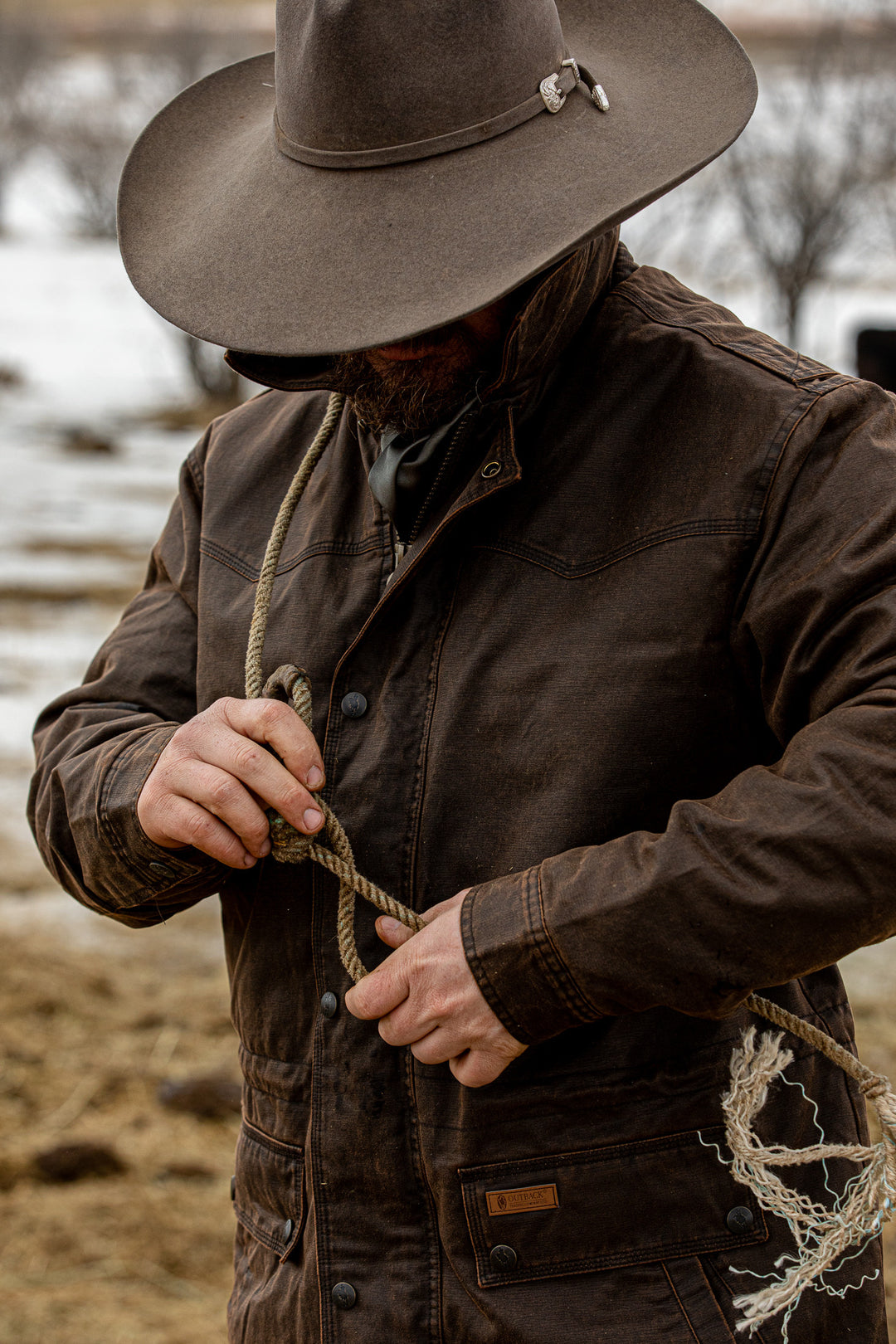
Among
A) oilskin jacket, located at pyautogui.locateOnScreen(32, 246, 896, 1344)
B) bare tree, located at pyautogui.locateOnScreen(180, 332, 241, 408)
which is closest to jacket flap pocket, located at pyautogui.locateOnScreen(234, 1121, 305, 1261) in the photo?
oilskin jacket, located at pyautogui.locateOnScreen(32, 246, 896, 1344)

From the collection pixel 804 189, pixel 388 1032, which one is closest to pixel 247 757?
pixel 388 1032

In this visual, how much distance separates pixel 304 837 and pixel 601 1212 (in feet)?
1.70

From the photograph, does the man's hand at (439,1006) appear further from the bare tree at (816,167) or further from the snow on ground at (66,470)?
the bare tree at (816,167)

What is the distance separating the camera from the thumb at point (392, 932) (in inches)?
57.7

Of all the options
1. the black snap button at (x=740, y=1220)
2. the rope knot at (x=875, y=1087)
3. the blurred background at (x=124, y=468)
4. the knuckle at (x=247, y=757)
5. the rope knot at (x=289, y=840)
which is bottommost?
the blurred background at (x=124, y=468)

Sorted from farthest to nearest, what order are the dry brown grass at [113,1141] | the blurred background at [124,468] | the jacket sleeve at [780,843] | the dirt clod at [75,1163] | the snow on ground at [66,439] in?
the snow on ground at [66,439]
the dirt clod at [75,1163]
the blurred background at [124,468]
the dry brown grass at [113,1141]
the jacket sleeve at [780,843]

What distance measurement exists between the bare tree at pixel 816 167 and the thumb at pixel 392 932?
13592 millimetres

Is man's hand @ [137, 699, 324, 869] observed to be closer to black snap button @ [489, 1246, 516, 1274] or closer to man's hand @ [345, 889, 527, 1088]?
man's hand @ [345, 889, 527, 1088]

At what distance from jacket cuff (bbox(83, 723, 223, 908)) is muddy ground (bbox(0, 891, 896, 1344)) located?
151 cm

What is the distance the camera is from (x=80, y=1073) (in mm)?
3518

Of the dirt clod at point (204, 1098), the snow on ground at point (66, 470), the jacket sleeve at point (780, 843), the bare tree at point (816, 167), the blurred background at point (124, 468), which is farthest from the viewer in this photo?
the bare tree at point (816, 167)

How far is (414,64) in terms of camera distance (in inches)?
52.2

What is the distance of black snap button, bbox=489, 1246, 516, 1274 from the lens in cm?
143

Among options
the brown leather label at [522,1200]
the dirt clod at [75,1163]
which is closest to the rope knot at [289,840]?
the brown leather label at [522,1200]
